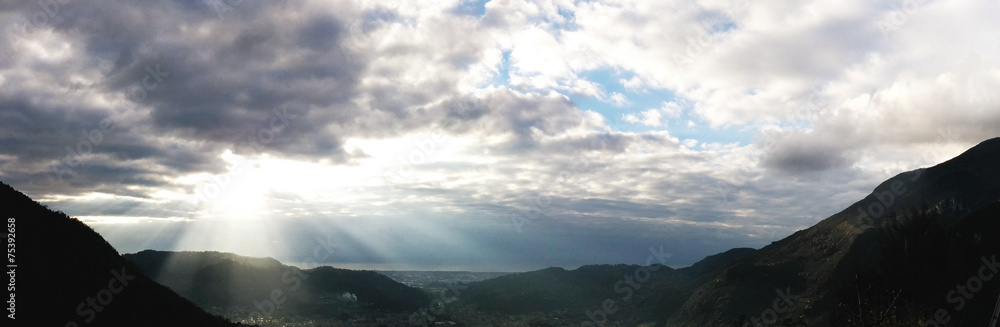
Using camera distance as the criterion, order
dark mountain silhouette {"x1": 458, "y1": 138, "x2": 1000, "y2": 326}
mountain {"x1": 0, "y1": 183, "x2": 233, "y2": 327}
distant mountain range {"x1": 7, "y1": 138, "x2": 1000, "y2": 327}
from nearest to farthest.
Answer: mountain {"x1": 0, "y1": 183, "x2": 233, "y2": 327} < distant mountain range {"x1": 7, "y1": 138, "x2": 1000, "y2": 327} < dark mountain silhouette {"x1": 458, "y1": 138, "x2": 1000, "y2": 326}

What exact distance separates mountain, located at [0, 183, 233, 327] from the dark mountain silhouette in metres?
68.5

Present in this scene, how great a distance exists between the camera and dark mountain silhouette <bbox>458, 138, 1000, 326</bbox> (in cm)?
5188

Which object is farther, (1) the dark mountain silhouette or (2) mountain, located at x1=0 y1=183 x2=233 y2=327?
(1) the dark mountain silhouette

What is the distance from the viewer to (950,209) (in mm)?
123562

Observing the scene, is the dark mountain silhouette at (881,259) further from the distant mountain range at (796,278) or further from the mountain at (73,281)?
the mountain at (73,281)

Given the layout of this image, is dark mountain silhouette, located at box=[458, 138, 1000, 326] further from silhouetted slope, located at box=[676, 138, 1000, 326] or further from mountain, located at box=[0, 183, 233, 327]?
mountain, located at box=[0, 183, 233, 327]

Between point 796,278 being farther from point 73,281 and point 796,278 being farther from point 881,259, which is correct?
point 73,281

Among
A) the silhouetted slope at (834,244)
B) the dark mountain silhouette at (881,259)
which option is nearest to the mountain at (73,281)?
the dark mountain silhouette at (881,259)

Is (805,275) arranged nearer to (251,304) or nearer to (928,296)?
(928,296)

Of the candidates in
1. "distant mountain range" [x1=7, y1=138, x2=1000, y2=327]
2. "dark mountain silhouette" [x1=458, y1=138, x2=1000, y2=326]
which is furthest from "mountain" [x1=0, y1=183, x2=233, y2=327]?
"dark mountain silhouette" [x1=458, y1=138, x2=1000, y2=326]

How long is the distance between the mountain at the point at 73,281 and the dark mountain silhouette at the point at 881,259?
68.5 meters

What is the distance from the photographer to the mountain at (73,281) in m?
50.0

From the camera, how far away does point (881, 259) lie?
65.2 metres

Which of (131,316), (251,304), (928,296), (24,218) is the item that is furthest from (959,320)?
(251,304)
